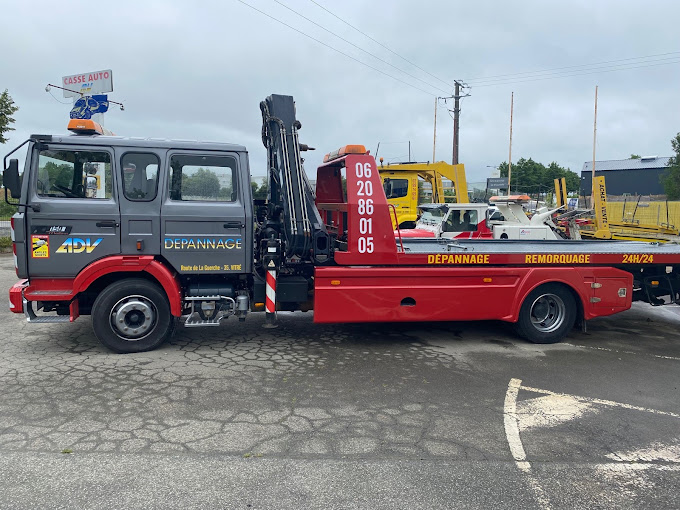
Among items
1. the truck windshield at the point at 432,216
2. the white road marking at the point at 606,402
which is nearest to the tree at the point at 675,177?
the truck windshield at the point at 432,216

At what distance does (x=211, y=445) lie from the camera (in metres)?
3.90

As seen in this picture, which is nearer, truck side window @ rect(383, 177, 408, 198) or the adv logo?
the adv logo

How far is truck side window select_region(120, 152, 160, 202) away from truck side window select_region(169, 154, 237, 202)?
201 mm

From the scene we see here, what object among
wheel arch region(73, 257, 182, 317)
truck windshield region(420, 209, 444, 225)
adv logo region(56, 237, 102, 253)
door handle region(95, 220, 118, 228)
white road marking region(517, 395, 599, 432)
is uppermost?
truck windshield region(420, 209, 444, 225)

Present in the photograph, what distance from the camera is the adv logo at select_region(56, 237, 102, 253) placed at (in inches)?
229

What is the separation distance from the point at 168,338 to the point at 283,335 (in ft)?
5.15

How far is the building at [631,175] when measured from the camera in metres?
67.2

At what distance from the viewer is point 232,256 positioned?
6.22 m

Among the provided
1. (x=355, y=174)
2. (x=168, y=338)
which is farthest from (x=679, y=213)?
(x=168, y=338)

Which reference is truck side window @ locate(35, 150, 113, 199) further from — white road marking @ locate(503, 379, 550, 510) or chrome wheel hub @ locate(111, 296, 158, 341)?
white road marking @ locate(503, 379, 550, 510)

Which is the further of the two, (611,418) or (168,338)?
(168,338)

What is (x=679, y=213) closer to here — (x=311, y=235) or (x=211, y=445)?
(x=311, y=235)

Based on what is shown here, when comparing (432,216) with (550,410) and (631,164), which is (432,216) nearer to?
(550,410)

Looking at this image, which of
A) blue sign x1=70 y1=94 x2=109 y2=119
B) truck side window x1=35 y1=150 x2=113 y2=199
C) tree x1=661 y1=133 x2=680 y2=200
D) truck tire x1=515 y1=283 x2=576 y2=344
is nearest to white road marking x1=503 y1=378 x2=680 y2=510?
truck tire x1=515 y1=283 x2=576 y2=344
